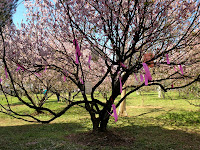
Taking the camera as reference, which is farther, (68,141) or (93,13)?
(68,141)

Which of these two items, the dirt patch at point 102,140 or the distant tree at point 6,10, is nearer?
the distant tree at point 6,10

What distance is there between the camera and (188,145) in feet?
27.1

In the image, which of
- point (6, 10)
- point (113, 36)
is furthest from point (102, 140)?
point (6, 10)

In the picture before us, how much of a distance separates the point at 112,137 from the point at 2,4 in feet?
21.1

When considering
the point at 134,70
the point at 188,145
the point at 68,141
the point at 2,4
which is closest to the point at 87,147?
the point at 68,141

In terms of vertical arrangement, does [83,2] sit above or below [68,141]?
above

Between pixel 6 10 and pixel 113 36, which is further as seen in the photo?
pixel 113 36

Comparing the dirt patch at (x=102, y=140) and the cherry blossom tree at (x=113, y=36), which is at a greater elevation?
the cherry blossom tree at (x=113, y=36)

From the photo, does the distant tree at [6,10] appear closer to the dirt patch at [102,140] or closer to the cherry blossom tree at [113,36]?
the cherry blossom tree at [113,36]

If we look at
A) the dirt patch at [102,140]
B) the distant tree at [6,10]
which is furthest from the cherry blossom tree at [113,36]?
the distant tree at [6,10]

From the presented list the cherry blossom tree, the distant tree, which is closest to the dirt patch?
the cherry blossom tree

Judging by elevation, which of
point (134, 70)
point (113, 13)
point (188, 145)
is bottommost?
point (188, 145)

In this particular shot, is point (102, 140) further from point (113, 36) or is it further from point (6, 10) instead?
point (6, 10)

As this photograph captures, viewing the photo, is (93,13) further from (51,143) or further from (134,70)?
(51,143)
